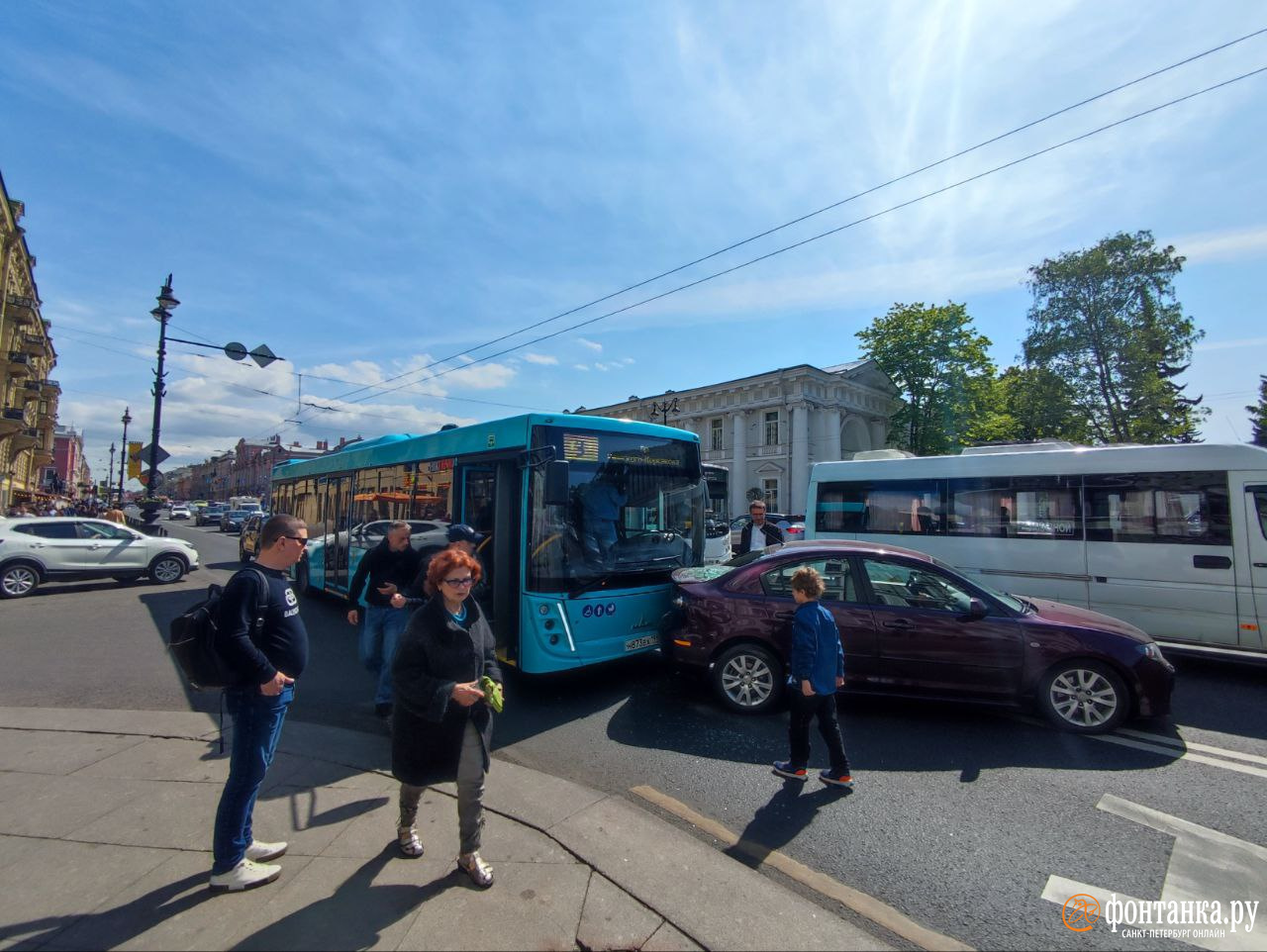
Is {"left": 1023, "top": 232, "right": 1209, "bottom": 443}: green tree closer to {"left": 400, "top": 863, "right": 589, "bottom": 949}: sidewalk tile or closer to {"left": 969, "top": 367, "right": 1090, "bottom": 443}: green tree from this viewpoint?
{"left": 969, "top": 367, "right": 1090, "bottom": 443}: green tree

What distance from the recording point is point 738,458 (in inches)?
1777

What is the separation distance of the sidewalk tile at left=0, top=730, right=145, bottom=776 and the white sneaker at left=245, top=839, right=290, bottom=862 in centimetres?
218

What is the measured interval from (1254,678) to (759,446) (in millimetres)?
38266

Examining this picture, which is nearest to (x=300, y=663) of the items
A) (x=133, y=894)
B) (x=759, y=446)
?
(x=133, y=894)

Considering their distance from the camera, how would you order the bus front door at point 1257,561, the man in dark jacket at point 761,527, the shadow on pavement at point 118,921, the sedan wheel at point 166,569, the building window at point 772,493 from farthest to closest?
1. the building window at point 772,493
2. the sedan wheel at point 166,569
3. the man in dark jacket at point 761,527
4. the bus front door at point 1257,561
5. the shadow on pavement at point 118,921

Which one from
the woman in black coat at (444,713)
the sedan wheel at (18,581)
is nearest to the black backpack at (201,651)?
the woman in black coat at (444,713)

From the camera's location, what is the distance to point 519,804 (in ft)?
12.2

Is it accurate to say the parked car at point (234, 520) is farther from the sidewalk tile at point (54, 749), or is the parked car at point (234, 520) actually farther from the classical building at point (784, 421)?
the sidewalk tile at point (54, 749)

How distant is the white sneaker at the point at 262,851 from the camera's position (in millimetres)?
2969

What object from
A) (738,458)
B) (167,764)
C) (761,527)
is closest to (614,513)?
(761,527)

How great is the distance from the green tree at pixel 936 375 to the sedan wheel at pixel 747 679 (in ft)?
115

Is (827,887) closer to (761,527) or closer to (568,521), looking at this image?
(568,521)

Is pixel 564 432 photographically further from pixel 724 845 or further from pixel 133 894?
pixel 133 894

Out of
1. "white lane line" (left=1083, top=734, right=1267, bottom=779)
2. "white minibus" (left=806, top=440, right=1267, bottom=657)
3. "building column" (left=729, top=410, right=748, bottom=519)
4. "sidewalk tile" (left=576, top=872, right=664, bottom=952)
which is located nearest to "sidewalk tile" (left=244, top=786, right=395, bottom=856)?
"sidewalk tile" (left=576, top=872, right=664, bottom=952)
